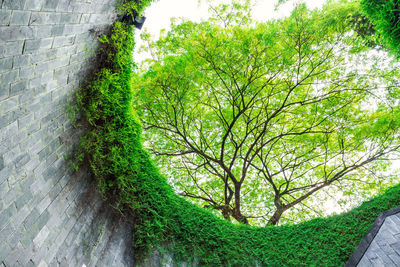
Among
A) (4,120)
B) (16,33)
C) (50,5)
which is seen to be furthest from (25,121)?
(50,5)

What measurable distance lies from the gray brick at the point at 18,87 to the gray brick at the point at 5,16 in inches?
20.5

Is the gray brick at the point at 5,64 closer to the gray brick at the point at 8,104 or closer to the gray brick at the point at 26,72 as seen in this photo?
the gray brick at the point at 26,72

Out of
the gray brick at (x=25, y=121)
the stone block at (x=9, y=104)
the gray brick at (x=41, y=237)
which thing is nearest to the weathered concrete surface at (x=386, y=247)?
the gray brick at (x=41, y=237)

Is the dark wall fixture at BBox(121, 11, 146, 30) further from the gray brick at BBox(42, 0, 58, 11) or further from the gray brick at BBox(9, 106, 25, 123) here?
the gray brick at BBox(9, 106, 25, 123)

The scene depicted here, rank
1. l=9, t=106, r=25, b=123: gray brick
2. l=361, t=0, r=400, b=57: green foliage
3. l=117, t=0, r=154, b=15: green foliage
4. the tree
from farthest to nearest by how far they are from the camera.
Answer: the tree
l=117, t=0, r=154, b=15: green foliage
l=361, t=0, r=400, b=57: green foliage
l=9, t=106, r=25, b=123: gray brick

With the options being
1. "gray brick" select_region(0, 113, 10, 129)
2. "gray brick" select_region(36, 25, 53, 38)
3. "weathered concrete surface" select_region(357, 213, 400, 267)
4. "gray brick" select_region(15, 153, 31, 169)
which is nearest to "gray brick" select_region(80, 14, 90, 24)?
"gray brick" select_region(36, 25, 53, 38)

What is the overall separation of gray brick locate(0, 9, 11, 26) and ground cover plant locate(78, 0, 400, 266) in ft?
4.27

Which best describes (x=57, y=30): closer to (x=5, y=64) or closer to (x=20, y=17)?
(x=20, y=17)

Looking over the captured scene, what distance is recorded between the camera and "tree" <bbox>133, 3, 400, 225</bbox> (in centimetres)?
619

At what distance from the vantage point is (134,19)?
3.76m

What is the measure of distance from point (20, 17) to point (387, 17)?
14.5 ft

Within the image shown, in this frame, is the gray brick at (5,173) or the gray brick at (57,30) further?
the gray brick at (57,30)

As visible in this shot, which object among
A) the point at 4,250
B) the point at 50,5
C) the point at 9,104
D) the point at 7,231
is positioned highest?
the point at 50,5

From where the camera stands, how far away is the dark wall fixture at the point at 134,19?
369 cm
